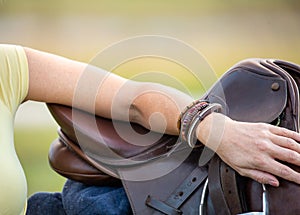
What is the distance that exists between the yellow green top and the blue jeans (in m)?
0.05

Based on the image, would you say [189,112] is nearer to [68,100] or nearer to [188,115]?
[188,115]

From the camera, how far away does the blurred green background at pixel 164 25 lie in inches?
114

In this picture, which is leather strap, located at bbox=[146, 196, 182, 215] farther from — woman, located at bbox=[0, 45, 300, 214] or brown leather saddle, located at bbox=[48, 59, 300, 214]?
woman, located at bbox=[0, 45, 300, 214]

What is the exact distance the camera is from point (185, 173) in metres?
0.74

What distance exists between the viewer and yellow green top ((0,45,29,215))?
0.73 m

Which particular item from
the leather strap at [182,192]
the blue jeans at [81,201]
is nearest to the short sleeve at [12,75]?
the blue jeans at [81,201]

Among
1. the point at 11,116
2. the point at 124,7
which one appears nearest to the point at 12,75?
the point at 11,116

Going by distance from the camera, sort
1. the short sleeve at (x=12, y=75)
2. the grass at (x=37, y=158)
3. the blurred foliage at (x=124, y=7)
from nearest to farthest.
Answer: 1. the short sleeve at (x=12, y=75)
2. the grass at (x=37, y=158)
3. the blurred foliage at (x=124, y=7)

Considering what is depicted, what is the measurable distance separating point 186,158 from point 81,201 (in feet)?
0.64

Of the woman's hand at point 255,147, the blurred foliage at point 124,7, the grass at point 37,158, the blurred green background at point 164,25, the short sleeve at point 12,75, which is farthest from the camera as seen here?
the blurred foliage at point 124,7

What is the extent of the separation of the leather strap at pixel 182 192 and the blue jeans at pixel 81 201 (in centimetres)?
6

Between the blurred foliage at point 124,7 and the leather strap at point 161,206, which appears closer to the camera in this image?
the leather strap at point 161,206

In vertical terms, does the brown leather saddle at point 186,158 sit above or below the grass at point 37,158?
above

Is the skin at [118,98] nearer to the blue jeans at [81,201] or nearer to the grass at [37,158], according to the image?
the blue jeans at [81,201]
